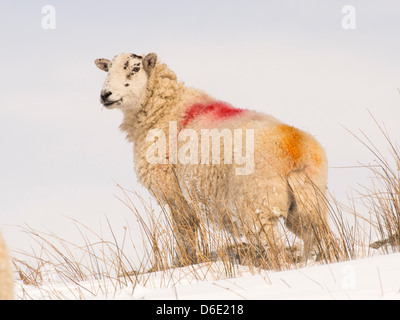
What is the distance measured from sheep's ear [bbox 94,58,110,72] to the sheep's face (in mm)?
336

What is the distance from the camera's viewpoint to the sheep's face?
706 cm

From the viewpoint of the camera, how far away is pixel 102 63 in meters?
7.66

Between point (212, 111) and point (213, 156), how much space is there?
2.86 ft

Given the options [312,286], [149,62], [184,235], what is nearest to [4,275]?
[312,286]

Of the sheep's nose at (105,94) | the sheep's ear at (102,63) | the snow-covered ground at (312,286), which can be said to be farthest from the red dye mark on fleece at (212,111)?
the snow-covered ground at (312,286)

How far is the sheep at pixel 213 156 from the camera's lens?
5668 millimetres

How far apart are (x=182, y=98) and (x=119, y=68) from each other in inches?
34.0

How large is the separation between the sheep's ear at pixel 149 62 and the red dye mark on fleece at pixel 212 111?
2.48 feet

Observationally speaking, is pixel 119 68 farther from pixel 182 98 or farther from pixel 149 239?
pixel 149 239

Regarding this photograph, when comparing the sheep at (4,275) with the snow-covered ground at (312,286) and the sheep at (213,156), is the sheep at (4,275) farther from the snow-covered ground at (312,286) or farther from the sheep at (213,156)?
the sheep at (213,156)
